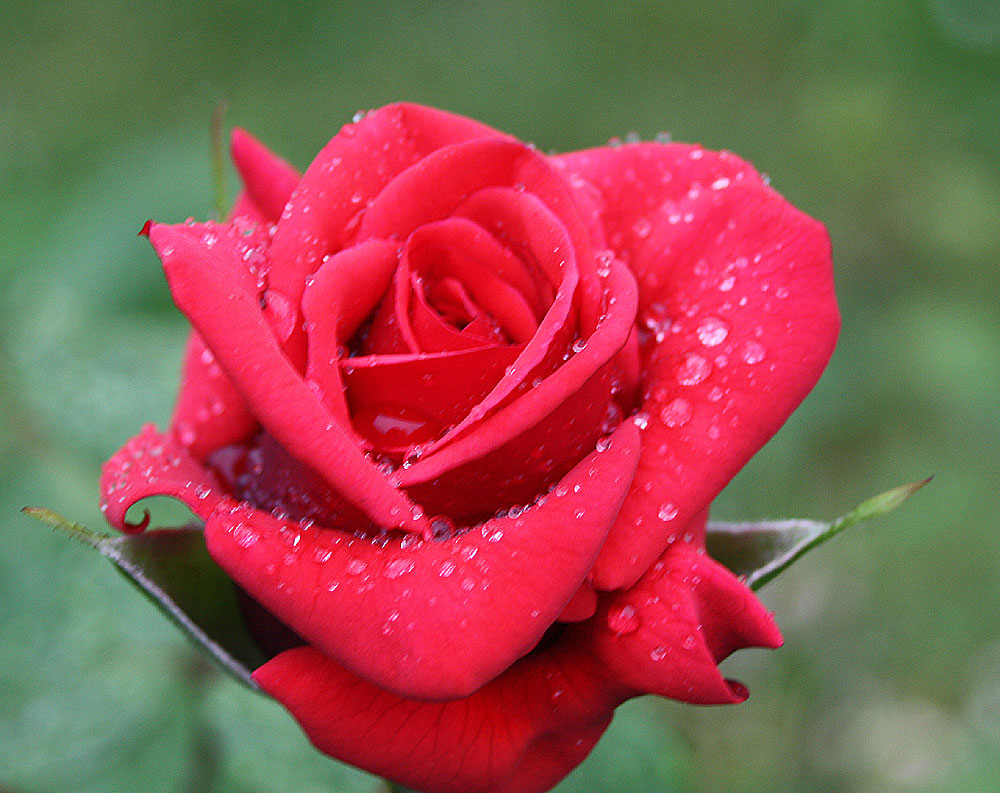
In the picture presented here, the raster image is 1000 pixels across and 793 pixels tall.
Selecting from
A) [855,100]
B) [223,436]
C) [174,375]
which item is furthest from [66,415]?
[855,100]

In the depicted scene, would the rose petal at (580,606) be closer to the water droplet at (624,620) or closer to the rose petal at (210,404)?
the water droplet at (624,620)

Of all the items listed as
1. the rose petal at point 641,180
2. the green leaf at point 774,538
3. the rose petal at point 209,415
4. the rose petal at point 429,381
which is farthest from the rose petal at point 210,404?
the green leaf at point 774,538

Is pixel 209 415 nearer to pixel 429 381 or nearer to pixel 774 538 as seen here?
pixel 429 381

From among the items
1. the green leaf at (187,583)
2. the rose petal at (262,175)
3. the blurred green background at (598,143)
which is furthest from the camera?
the blurred green background at (598,143)

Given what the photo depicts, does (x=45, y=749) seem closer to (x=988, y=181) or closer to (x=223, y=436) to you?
(x=223, y=436)

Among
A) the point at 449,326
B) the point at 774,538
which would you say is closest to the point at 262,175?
the point at 449,326

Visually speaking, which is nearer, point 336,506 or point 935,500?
point 336,506

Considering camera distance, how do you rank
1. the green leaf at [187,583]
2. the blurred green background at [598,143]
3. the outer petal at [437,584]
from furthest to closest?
the blurred green background at [598,143], the green leaf at [187,583], the outer petal at [437,584]

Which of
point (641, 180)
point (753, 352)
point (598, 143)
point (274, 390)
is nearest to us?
point (274, 390)
